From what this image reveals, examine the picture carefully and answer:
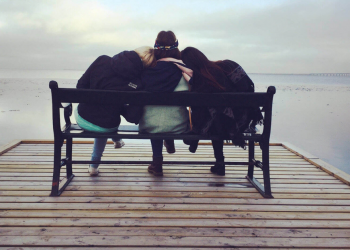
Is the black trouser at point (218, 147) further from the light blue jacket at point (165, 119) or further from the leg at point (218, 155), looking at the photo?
the light blue jacket at point (165, 119)

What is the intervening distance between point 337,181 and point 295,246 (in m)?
1.51

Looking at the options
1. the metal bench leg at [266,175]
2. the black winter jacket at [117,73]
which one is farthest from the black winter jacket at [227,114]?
the black winter jacket at [117,73]

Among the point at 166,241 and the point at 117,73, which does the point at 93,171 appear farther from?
the point at 166,241

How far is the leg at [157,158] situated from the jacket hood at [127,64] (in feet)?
2.57

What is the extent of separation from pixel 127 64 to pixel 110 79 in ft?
0.62

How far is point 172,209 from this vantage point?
7.75 feet

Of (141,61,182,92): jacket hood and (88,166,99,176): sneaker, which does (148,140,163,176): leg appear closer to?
(88,166,99,176): sneaker

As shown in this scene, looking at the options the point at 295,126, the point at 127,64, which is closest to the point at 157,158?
the point at 127,64

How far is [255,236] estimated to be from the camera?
2.01 metres

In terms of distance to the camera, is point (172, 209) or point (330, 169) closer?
point (172, 209)

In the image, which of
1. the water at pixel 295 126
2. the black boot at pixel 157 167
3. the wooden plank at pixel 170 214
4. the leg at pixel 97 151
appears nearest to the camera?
the wooden plank at pixel 170 214

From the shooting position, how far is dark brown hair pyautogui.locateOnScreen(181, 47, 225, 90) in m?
2.42

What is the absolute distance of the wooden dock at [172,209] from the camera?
1933 mm

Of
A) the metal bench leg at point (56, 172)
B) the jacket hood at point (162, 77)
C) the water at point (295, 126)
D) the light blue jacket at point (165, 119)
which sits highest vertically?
the jacket hood at point (162, 77)
